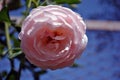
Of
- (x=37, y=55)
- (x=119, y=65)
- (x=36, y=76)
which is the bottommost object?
(x=119, y=65)

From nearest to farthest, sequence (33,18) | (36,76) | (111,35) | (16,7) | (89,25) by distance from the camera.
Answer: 1. (33,18)
2. (36,76)
3. (16,7)
4. (89,25)
5. (111,35)

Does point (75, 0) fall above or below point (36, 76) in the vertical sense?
above

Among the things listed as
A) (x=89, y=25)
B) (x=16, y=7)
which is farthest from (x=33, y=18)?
(x=89, y=25)

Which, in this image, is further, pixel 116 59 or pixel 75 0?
pixel 116 59

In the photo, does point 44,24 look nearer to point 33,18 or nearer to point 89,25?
point 33,18

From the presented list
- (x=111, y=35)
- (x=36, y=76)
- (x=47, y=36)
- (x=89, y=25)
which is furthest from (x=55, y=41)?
(x=111, y=35)

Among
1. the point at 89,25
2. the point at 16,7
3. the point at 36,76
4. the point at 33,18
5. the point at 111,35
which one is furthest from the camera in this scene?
the point at 111,35
